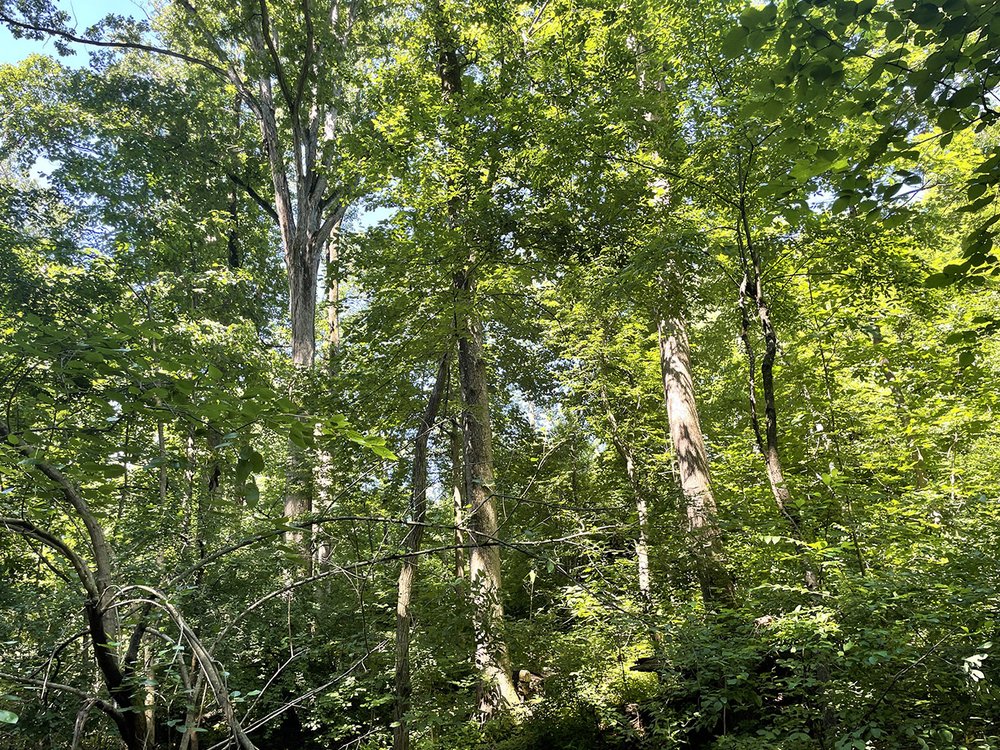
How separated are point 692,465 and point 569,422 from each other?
2.58 meters

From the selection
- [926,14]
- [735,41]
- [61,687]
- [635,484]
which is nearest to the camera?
[61,687]

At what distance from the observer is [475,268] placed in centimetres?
538

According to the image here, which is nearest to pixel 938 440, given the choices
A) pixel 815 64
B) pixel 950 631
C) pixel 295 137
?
pixel 950 631

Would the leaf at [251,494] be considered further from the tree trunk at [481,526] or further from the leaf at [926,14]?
the leaf at [926,14]

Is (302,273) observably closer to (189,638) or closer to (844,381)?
(844,381)

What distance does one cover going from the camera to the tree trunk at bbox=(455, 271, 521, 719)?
478cm

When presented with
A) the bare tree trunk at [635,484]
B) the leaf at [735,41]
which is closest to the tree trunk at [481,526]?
the bare tree trunk at [635,484]

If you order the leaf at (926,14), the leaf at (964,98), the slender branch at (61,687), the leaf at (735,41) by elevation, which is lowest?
the slender branch at (61,687)

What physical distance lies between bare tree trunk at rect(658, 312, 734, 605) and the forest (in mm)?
34

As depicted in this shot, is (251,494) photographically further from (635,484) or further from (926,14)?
(635,484)

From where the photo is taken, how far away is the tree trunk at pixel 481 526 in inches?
188

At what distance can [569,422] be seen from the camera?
27.3 ft

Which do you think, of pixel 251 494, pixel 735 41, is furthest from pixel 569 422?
pixel 251 494

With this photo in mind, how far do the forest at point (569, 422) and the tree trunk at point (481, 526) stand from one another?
53 mm
